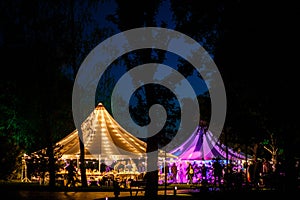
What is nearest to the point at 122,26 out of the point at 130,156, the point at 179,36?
the point at 179,36

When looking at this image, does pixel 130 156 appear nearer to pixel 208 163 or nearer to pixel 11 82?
pixel 208 163

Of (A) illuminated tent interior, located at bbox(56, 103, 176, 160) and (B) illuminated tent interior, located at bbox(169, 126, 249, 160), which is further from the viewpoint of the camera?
(B) illuminated tent interior, located at bbox(169, 126, 249, 160)

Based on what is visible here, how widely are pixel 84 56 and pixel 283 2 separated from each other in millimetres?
16032

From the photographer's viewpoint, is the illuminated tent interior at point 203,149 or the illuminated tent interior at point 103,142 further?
the illuminated tent interior at point 203,149

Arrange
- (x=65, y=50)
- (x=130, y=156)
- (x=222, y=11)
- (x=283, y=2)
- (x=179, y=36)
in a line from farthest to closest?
(x=130, y=156) < (x=65, y=50) < (x=179, y=36) < (x=222, y=11) < (x=283, y=2)

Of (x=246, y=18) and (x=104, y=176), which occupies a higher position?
(x=246, y=18)

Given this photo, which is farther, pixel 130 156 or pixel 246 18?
pixel 130 156

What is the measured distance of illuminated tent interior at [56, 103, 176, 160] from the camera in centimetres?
3241

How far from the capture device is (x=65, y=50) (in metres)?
29.8

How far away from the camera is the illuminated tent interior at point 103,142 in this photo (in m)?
32.4

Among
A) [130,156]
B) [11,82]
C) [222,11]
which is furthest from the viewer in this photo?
[11,82]

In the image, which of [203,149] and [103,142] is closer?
[103,142]

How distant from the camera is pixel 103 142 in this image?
33156 mm

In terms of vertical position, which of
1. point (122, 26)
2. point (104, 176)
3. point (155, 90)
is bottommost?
point (104, 176)
